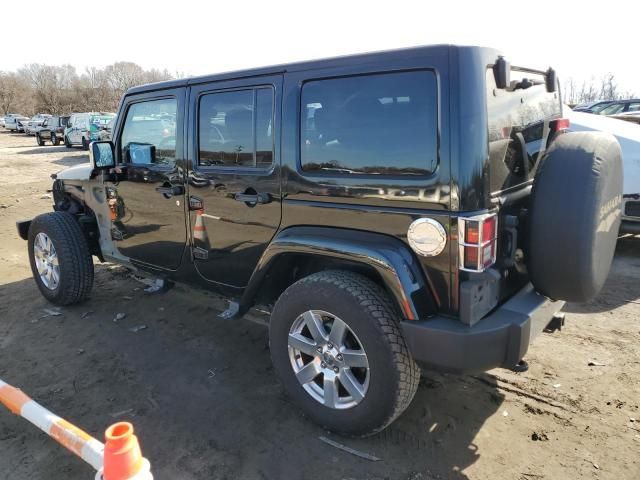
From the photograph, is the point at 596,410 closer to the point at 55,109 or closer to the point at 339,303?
the point at 339,303

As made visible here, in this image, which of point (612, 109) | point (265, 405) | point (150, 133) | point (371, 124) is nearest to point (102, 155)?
point (150, 133)

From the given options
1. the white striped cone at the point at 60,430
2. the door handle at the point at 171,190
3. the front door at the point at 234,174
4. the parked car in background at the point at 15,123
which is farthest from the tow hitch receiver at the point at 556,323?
the parked car in background at the point at 15,123

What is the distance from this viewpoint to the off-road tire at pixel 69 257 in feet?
14.3

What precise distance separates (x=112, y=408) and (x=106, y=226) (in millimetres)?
1940

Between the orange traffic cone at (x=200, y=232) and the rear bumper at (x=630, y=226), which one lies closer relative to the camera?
the orange traffic cone at (x=200, y=232)

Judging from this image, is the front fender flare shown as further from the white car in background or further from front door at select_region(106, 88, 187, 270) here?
the white car in background

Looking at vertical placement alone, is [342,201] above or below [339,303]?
above

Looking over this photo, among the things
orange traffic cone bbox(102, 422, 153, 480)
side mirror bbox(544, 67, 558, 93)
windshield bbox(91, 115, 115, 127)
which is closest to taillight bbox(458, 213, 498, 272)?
side mirror bbox(544, 67, 558, 93)

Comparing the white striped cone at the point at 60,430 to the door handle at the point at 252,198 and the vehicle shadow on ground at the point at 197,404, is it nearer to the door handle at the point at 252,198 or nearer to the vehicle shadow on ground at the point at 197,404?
the vehicle shadow on ground at the point at 197,404

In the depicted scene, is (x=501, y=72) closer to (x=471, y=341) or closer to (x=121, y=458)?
(x=471, y=341)

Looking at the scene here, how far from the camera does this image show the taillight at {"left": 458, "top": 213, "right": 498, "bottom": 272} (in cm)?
219

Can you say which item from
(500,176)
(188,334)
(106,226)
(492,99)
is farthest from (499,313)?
(106,226)

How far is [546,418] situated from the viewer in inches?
111

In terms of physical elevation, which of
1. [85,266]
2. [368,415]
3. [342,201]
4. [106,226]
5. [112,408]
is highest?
[342,201]
